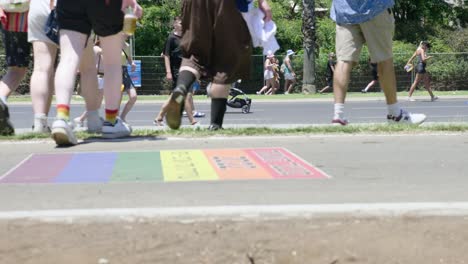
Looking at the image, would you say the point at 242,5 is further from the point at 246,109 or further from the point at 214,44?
the point at 246,109

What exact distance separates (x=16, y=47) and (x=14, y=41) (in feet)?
0.22

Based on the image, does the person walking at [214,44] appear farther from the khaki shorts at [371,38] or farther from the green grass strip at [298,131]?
the khaki shorts at [371,38]

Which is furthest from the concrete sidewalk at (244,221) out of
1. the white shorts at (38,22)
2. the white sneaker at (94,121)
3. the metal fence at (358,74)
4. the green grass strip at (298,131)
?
the metal fence at (358,74)

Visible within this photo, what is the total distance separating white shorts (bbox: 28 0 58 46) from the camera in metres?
7.18

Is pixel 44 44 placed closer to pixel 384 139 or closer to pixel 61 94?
pixel 61 94

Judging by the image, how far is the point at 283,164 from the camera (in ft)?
18.0

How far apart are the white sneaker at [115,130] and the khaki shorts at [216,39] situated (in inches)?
34.8

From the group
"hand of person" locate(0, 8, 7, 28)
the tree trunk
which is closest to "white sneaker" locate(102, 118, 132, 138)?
"hand of person" locate(0, 8, 7, 28)

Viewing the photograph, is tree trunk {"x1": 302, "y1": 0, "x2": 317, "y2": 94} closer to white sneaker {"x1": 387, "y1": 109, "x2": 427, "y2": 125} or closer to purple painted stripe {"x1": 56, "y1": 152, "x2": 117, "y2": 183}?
white sneaker {"x1": 387, "y1": 109, "x2": 427, "y2": 125}

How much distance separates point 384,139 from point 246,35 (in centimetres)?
165

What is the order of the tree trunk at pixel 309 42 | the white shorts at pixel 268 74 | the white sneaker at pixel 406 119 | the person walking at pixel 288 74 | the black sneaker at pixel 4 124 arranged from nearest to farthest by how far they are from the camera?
the black sneaker at pixel 4 124 → the white sneaker at pixel 406 119 → the tree trunk at pixel 309 42 → the white shorts at pixel 268 74 → the person walking at pixel 288 74

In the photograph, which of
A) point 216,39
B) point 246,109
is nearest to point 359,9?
point 216,39

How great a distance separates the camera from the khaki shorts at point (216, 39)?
22.7ft

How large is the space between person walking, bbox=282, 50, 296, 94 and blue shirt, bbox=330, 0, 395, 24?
22.6 metres
